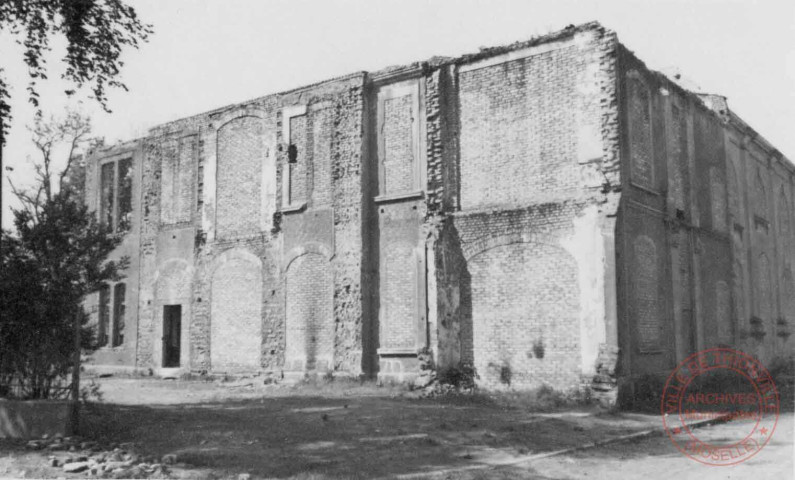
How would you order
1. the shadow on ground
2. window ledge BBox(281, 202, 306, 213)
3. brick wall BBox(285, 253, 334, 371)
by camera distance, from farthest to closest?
window ledge BBox(281, 202, 306, 213) → brick wall BBox(285, 253, 334, 371) → the shadow on ground

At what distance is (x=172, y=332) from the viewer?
2130 cm

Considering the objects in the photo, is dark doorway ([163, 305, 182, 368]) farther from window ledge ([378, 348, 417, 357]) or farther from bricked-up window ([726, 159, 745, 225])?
bricked-up window ([726, 159, 745, 225])

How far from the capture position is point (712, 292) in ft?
60.6

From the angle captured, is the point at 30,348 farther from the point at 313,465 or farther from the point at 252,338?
the point at 252,338

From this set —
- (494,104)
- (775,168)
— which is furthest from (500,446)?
(775,168)

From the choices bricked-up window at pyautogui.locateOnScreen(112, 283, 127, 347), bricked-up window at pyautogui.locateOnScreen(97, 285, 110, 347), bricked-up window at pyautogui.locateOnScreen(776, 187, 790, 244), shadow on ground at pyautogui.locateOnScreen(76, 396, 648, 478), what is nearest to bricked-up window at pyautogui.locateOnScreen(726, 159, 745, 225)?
bricked-up window at pyautogui.locateOnScreen(776, 187, 790, 244)

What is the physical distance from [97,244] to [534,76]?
9321 mm

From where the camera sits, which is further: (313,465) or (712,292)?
(712,292)

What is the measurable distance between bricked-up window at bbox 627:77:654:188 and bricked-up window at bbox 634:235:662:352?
1369 millimetres

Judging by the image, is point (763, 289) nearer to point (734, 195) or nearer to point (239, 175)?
point (734, 195)

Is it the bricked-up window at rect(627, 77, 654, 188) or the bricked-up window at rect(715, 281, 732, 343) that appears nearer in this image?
the bricked-up window at rect(627, 77, 654, 188)

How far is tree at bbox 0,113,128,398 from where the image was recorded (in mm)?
10281

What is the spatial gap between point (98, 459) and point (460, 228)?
365 inches

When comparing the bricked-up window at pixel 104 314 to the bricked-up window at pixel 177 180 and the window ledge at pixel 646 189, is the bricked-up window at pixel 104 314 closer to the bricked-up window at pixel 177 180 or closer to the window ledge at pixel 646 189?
the bricked-up window at pixel 177 180
